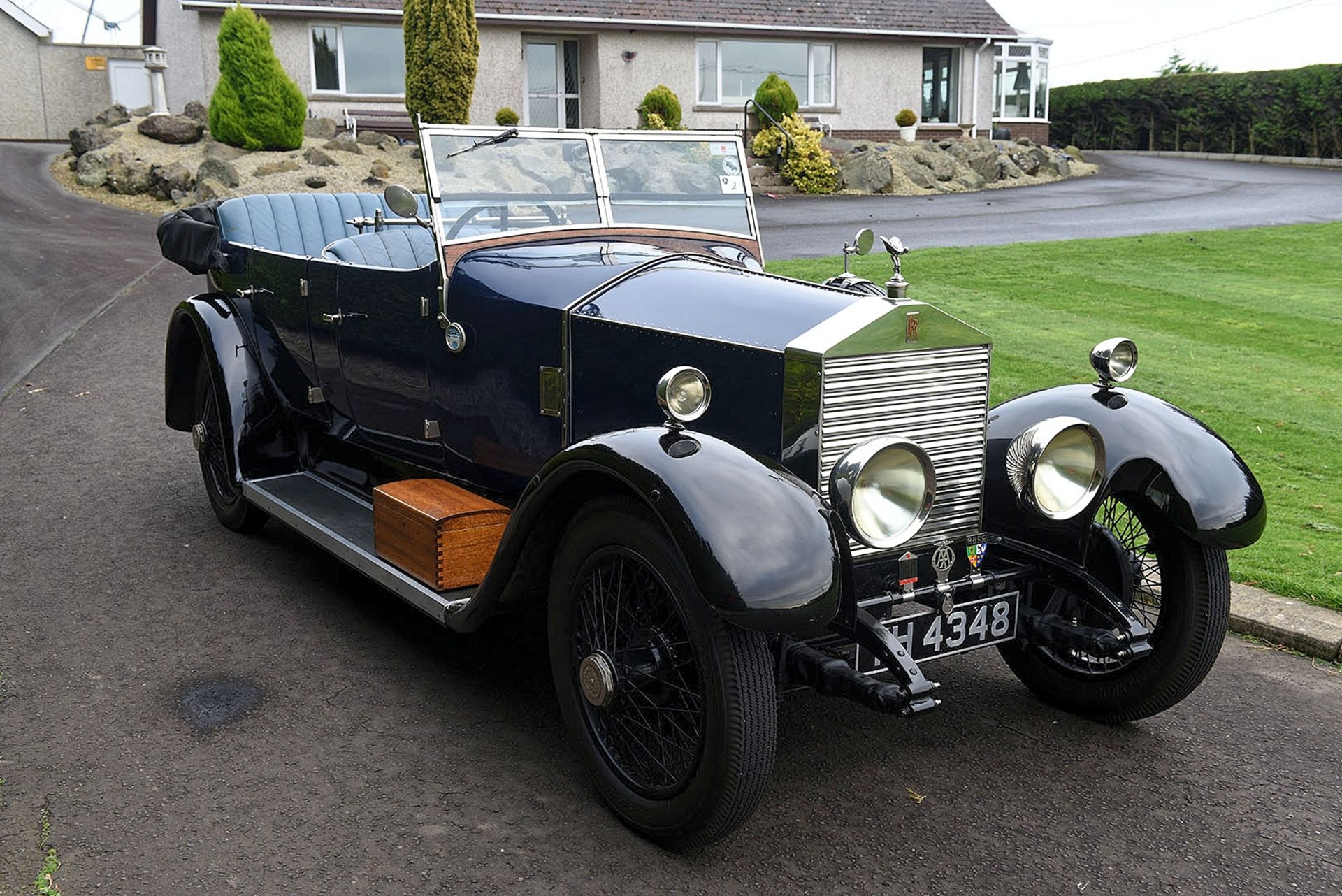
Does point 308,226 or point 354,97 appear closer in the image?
point 308,226

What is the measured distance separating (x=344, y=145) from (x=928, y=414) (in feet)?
57.6

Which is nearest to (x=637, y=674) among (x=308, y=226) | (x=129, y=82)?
(x=308, y=226)

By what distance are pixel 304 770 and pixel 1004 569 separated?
2.20m

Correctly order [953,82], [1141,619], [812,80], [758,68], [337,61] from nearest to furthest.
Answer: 1. [1141,619]
2. [337,61]
3. [758,68]
4. [812,80]
5. [953,82]

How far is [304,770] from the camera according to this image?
356 centimetres

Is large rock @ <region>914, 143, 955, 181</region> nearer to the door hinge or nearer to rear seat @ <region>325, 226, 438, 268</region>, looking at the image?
rear seat @ <region>325, 226, 438, 268</region>

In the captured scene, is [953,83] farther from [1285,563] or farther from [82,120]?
[1285,563]

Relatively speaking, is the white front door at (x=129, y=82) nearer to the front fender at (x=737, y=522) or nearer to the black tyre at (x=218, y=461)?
the black tyre at (x=218, y=461)

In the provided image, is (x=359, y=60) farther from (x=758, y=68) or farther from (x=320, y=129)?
(x=758, y=68)

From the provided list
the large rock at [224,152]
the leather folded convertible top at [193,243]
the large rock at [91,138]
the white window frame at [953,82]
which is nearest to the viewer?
the leather folded convertible top at [193,243]

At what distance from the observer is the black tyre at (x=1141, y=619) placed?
370 centimetres

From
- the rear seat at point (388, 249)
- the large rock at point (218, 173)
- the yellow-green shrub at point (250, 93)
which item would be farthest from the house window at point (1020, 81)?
the rear seat at point (388, 249)

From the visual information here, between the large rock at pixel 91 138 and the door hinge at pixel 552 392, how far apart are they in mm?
18115

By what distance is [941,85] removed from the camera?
93.9 feet
